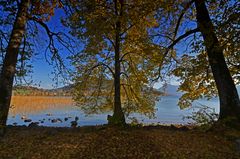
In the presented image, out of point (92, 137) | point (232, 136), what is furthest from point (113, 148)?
point (232, 136)

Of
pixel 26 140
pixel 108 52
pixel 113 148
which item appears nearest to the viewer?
pixel 113 148

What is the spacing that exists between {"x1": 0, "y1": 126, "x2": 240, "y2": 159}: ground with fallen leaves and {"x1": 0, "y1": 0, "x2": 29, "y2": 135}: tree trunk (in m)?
0.94

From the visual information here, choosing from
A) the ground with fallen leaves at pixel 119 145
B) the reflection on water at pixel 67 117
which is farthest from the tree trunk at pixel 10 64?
the reflection on water at pixel 67 117

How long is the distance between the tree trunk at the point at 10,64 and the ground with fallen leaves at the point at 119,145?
3.07ft

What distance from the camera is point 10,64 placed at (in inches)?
288

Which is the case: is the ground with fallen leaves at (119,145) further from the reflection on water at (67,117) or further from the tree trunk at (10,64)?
the reflection on water at (67,117)

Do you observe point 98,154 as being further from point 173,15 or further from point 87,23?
point 173,15

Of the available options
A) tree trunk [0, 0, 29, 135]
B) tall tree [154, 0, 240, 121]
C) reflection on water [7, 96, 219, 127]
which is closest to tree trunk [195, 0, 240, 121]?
tall tree [154, 0, 240, 121]

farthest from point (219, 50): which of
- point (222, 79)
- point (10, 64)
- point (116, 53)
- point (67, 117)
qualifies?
point (67, 117)

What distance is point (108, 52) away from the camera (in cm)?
1091

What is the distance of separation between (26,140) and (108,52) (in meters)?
5.95

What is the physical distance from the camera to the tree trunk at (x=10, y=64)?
7090 millimetres

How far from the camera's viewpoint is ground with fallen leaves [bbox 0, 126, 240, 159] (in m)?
5.30

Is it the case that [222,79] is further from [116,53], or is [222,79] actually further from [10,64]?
[10,64]
